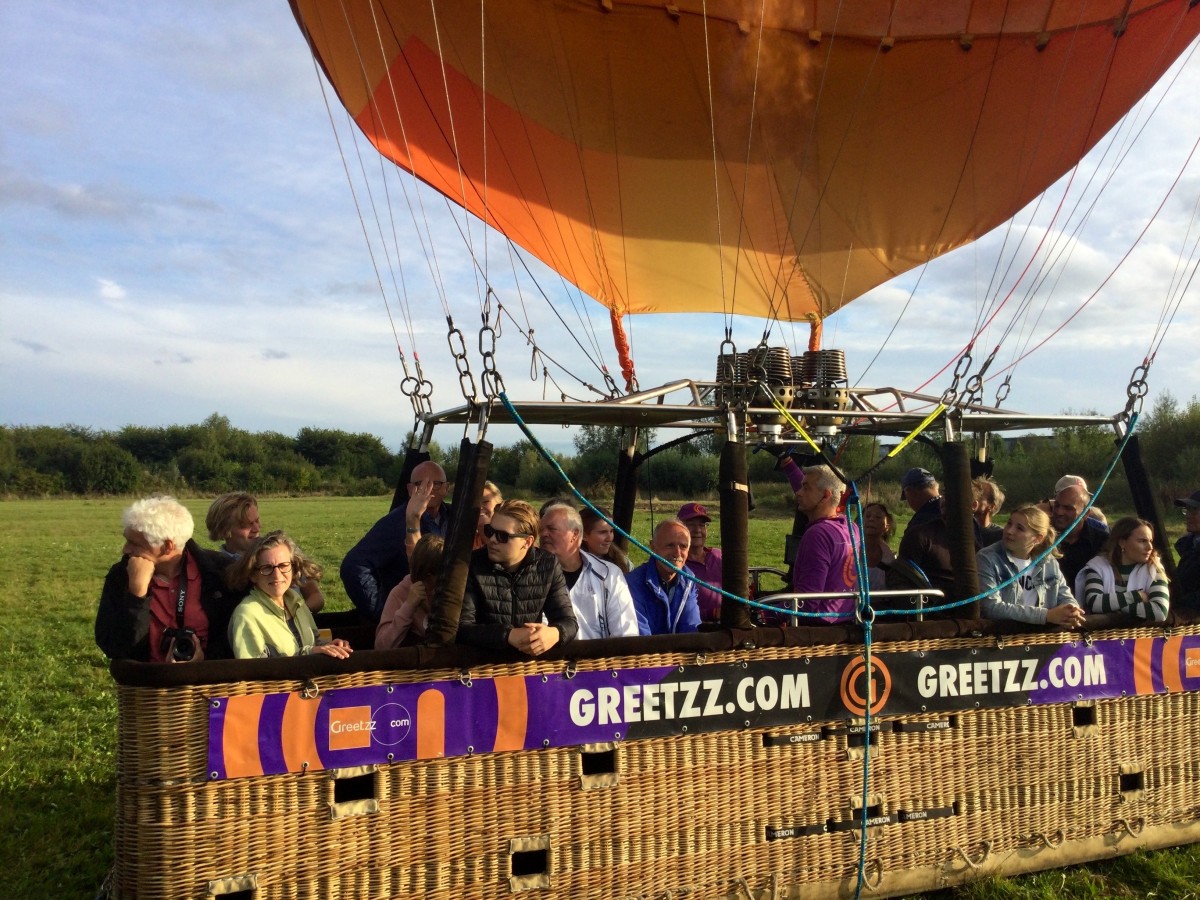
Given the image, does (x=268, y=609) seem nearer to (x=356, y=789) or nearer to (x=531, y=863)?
(x=356, y=789)

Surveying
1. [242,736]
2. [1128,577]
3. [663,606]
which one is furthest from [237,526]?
[1128,577]

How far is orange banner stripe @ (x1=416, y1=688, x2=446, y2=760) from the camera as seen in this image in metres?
3.35

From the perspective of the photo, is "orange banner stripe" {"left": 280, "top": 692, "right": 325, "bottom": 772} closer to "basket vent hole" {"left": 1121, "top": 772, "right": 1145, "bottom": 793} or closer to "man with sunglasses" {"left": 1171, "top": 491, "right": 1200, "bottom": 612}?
"basket vent hole" {"left": 1121, "top": 772, "right": 1145, "bottom": 793}

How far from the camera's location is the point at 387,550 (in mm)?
4504

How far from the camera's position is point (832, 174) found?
677cm

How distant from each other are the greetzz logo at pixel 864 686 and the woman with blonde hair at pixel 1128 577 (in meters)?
1.16

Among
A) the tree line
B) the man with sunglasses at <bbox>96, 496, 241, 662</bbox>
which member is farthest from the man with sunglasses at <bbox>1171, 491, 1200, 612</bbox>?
the tree line

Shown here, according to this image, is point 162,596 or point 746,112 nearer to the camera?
point 162,596

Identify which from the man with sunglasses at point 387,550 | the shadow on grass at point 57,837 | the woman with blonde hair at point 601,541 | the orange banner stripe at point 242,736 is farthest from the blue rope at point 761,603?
the shadow on grass at point 57,837

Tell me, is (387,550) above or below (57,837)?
above

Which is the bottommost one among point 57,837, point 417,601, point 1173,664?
point 57,837

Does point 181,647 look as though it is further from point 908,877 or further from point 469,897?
point 908,877

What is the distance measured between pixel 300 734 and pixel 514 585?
845mm

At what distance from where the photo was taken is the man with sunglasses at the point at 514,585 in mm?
3516
